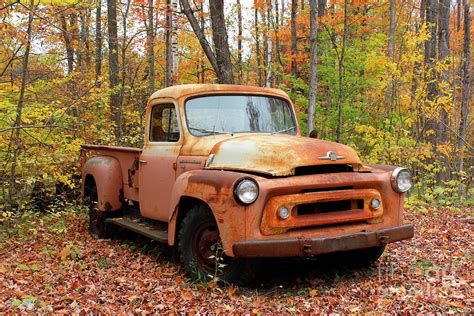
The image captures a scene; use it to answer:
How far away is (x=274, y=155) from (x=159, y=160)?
192 cm

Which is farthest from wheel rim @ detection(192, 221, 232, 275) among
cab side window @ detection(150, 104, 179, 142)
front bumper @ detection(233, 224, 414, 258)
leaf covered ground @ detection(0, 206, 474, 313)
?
cab side window @ detection(150, 104, 179, 142)

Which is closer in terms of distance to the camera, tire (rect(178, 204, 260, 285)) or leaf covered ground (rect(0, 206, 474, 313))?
leaf covered ground (rect(0, 206, 474, 313))

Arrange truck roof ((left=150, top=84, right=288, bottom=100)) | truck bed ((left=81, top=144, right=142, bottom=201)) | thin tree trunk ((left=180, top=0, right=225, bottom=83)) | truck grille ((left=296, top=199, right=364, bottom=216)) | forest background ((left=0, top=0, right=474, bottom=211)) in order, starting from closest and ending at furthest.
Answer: truck grille ((left=296, top=199, right=364, bottom=216)) → truck roof ((left=150, top=84, right=288, bottom=100)) → truck bed ((left=81, top=144, right=142, bottom=201)) → forest background ((left=0, top=0, right=474, bottom=211)) → thin tree trunk ((left=180, top=0, right=225, bottom=83))

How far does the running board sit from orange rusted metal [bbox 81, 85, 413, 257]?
0.59 ft

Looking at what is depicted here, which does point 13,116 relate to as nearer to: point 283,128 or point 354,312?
point 283,128

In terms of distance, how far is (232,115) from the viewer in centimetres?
600

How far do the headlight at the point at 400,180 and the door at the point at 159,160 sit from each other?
2.51 metres

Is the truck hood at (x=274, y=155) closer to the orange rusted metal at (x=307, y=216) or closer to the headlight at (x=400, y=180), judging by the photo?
the orange rusted metal at (x=307, y=216)

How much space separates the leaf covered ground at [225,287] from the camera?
4281 millimetres

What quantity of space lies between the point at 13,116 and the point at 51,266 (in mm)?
2985

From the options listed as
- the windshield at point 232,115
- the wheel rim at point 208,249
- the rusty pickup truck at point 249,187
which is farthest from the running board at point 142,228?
the windshield at point 232,115

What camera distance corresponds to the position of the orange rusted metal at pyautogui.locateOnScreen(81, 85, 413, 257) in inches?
173

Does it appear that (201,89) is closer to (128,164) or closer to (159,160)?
(159,160)

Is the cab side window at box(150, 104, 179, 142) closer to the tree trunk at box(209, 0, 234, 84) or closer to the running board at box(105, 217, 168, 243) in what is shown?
the running board at box(105, 217, 168, 243)
